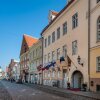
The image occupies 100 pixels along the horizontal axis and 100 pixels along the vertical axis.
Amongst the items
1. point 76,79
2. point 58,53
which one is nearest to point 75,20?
point 76,79

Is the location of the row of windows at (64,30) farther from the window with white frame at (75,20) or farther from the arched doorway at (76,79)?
the arched doorway at (76,79)

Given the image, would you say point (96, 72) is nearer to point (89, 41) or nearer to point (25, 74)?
point (89, 41)

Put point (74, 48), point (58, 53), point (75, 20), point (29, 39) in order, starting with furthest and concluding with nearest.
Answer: point (29, 39), point (58, 53), point (75, 20), point (74, 48)

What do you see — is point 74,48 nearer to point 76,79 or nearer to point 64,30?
point 76,79

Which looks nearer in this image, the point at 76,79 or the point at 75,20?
the point at 75,20

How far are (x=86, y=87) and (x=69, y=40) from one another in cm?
860

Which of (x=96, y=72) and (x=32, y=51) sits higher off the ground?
(x=32, y=51)

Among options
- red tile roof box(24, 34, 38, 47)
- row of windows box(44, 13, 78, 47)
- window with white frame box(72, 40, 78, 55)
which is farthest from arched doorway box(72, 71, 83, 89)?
red tile roof box(24, 34, 38, 47)

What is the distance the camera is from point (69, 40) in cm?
3412

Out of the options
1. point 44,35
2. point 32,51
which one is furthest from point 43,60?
point 32,51

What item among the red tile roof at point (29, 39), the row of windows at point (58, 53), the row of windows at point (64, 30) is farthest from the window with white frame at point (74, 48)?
the red tile roof at point (29, 39)

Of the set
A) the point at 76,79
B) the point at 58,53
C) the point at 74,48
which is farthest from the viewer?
the point at 58,53

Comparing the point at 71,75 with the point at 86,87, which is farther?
the point at 71,75

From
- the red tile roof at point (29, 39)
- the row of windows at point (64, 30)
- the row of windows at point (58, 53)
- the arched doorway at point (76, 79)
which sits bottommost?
the arched doorway at point (76, 79)
